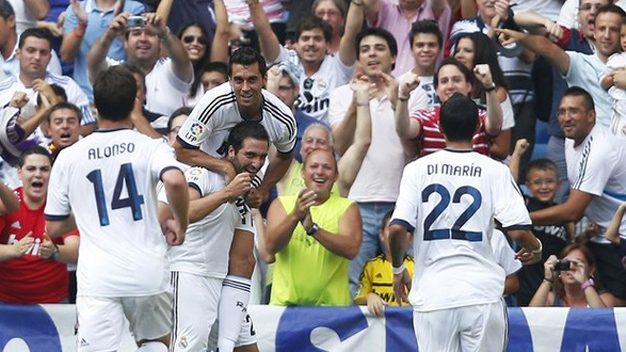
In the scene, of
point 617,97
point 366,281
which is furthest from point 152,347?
point 617,97

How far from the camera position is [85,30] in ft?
48.5

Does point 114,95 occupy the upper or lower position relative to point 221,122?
upper

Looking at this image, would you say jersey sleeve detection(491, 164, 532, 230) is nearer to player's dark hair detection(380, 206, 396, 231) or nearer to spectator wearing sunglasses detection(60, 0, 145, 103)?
player's dark hair detection(380, 206, 396, 231)

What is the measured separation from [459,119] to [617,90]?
11.9ft

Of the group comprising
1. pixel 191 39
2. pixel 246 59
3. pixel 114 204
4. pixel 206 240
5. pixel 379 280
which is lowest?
pixel 379 280

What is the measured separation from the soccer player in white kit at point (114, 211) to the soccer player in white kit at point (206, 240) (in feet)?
1.94

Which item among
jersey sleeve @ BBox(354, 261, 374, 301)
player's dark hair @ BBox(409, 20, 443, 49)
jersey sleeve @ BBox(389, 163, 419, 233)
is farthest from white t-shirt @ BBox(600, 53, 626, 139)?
jersey sleeve @ BBox(389, 163, 419, 233)

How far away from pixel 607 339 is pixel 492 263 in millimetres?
1782

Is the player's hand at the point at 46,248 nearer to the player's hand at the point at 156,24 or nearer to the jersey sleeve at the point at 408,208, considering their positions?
the jersey sleeve at the point at 408,208

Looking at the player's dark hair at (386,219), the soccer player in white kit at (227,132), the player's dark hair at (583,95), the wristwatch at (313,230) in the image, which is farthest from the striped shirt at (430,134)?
the soccer player in white kit at (227,132)

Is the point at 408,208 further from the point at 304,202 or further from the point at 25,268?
the point at 25,268

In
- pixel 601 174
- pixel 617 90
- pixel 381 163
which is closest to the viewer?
pixel 601 174

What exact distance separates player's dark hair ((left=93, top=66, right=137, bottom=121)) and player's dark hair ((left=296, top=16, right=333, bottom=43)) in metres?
4.73

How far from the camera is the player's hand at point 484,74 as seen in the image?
11.8m
